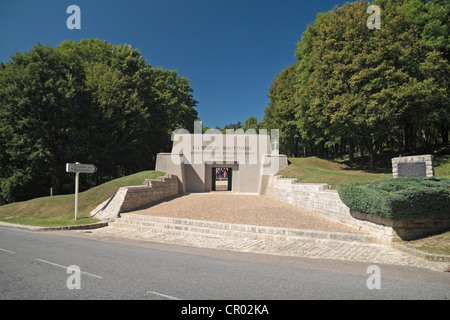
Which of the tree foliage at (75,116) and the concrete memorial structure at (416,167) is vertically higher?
the tree foliage at (75,116)

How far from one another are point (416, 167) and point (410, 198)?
3764 mm

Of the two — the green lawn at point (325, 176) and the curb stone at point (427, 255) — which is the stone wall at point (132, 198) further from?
the curb stone at point (427, 255)

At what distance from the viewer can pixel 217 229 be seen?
10773mm

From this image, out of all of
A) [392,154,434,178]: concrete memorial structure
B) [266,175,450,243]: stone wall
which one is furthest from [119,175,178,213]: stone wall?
[392,154,434,178]: concrete memorial structure

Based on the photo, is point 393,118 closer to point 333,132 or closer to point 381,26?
point 333,132

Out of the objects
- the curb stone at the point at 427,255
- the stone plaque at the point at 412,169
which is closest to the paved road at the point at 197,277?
the curb stone at the point at 427,255

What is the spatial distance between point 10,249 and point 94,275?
15.4 feet

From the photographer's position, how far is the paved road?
443 centimetres

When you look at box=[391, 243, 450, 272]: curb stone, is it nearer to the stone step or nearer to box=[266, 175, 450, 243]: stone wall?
box=[266, 175, 450, 243]: stone wall

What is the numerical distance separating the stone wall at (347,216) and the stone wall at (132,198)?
7720 mm

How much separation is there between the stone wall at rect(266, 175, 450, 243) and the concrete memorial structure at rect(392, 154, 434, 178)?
2.63m

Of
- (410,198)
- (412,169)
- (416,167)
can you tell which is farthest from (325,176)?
(410,198)

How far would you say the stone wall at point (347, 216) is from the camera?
8141mm
